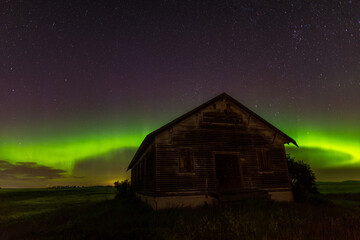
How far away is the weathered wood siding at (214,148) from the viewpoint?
13.1 metres

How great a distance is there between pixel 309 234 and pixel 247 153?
8.47 meters

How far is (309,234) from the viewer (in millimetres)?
6684

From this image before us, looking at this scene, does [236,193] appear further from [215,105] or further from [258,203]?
[215,105]

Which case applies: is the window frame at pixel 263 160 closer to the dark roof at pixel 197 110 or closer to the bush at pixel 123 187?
the dark roof at pixel 197 110

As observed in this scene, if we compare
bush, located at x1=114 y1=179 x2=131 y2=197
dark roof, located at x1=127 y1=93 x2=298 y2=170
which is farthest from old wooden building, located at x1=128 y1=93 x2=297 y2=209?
bush, located at x1=114 y1=179 x2=131 y2=197

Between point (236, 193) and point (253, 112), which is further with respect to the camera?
point (253, 112)

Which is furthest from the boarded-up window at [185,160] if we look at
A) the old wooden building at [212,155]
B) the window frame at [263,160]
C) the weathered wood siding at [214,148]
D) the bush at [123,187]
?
the bush at [123,187]

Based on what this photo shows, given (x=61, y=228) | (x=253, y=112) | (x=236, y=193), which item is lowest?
(x=61, y=228)

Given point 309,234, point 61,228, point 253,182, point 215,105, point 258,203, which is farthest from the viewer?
point 215,105

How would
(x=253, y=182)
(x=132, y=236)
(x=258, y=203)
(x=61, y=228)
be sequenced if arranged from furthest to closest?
(x=253, y=182), (x=258, y=203), (x=61, y=228), (x=132, y=236)

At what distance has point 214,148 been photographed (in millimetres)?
14469

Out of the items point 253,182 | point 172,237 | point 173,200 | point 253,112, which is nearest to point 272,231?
point 172,237

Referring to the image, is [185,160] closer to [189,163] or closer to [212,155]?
[189,163]

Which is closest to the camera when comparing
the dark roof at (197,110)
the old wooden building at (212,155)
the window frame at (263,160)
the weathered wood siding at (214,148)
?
the old wooden building at (212,155)
